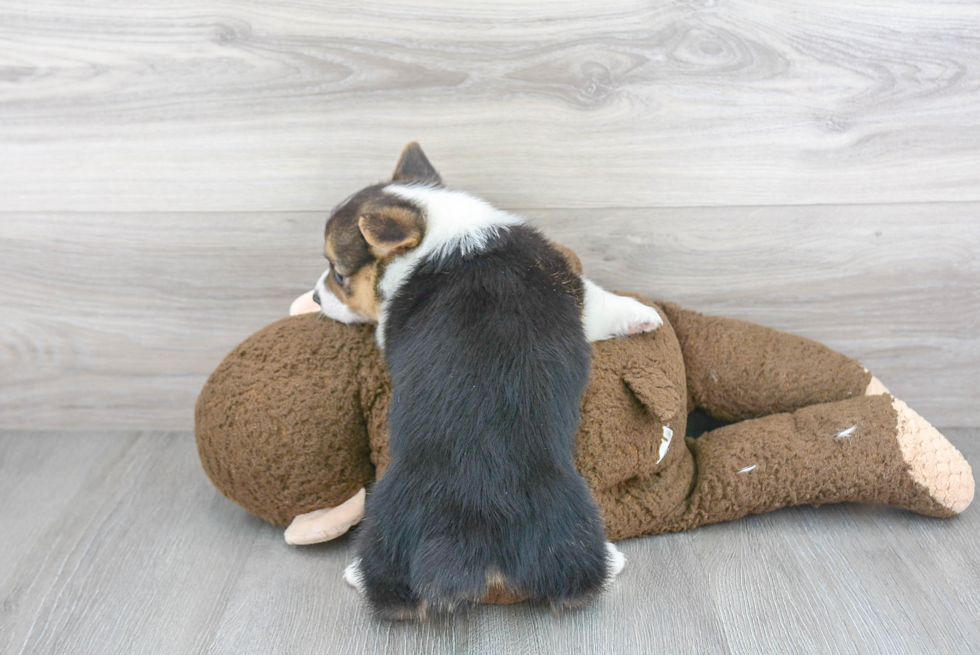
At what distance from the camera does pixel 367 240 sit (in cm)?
108

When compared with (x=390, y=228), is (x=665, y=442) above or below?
below

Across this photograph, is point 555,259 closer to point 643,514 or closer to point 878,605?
point 643,514

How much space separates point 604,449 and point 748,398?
0.36 m

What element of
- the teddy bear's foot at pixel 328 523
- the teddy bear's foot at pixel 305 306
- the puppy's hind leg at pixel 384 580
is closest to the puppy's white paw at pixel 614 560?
the puppy's hind leg at pixel 384 580

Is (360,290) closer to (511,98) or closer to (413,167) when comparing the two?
(413,167)

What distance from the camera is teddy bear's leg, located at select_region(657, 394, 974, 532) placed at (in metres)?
1.22

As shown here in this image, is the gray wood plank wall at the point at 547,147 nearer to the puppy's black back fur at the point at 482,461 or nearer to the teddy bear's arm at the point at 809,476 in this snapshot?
the teddy bear's arm at the point at 809,476

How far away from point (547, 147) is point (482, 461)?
68 cm

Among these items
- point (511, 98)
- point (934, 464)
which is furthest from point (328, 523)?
point (934, 464)

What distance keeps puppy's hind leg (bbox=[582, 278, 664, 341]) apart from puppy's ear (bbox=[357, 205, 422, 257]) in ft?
0.96

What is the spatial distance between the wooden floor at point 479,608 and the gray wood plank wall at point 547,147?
422 mm

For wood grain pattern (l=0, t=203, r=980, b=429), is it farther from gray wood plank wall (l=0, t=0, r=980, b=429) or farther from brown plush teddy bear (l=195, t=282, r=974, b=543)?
brown plush teddy bear (l=195, t=282, r=974, b=543)

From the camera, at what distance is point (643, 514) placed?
123 centimetres

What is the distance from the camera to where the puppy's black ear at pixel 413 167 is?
1274 millimetres
